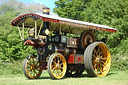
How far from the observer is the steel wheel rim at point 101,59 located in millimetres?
13573

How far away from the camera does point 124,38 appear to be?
96.4 feet

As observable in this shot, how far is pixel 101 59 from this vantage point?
45.3ft

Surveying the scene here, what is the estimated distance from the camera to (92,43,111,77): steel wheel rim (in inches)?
534

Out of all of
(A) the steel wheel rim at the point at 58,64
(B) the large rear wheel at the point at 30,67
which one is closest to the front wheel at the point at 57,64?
(A) the steel wheel rim at the point at 58,64

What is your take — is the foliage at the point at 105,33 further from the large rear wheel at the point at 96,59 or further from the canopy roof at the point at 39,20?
the canopy roof at the point at 39,20

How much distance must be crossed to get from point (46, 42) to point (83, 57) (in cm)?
238

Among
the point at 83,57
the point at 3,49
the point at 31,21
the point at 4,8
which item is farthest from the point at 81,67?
the point at 4,8

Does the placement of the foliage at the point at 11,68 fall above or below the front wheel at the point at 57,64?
below

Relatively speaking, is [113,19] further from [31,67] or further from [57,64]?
[57,64]

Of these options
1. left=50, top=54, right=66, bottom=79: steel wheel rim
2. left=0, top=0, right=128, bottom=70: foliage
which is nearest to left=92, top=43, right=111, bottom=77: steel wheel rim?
left=50, top=54, right=66, bottom=79: steel wheel rim

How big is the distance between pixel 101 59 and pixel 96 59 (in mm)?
387

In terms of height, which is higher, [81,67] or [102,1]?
[102,1]

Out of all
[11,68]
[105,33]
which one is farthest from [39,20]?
[105,33]

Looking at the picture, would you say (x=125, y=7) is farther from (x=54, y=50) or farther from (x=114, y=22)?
(x=54, y=50)
